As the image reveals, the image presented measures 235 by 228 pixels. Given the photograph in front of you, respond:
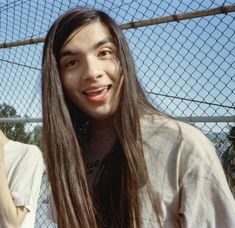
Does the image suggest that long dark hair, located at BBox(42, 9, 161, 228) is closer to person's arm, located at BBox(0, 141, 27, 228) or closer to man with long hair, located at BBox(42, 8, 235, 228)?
man with long hair, located at BBox(42, 8, 235, 228)

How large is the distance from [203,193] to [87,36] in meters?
0.52

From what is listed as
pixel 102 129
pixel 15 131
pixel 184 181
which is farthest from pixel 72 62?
pixel 15 131

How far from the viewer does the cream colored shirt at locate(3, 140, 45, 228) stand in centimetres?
174

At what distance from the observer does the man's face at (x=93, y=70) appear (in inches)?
44.6

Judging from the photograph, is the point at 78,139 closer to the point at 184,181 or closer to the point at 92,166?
the point at 92,166

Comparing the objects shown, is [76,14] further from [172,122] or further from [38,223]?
[38,223]

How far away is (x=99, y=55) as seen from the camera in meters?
1.15

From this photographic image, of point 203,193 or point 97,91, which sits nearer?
point 203,193

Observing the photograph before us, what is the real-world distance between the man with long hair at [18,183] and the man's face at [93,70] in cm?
69

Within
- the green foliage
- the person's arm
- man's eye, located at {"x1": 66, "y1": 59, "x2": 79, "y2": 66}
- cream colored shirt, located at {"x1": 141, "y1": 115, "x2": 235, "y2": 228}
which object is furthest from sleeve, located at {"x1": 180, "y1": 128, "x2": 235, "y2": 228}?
the green foliage

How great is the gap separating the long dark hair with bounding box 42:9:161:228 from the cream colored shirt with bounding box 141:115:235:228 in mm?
30

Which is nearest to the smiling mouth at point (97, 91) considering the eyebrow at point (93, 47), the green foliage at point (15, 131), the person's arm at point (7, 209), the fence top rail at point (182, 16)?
the eyebrow at point (93, 47)

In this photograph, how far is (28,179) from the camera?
70.6 inches

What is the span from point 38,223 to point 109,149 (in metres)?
2.97
